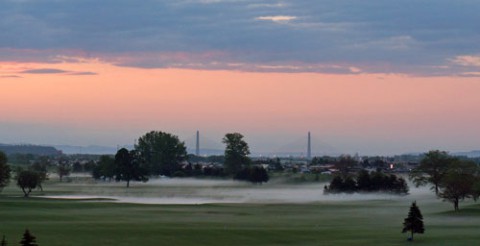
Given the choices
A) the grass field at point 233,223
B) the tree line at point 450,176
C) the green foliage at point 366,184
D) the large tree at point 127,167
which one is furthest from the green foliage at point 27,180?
the large tree at point 127,167

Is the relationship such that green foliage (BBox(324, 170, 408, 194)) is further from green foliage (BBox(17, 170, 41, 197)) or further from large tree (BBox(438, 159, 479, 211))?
green foliage (BBox(17, 170, 41, 197))

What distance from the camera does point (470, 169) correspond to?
127 meters

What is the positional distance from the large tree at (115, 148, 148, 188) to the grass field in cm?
7752

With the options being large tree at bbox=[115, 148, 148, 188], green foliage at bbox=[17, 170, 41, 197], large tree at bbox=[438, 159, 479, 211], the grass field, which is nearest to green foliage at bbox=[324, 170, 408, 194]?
the grass field

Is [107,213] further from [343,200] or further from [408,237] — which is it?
[343,200]

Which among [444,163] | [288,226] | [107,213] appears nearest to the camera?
[288,226]

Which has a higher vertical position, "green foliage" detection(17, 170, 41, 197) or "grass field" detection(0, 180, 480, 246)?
"green foliage" detection(17, 170, 41, 197)

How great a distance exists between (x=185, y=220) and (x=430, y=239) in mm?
23947

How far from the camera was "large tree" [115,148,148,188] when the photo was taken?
633 ft

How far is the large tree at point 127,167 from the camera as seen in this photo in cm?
19288

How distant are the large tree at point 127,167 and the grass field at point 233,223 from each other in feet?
254

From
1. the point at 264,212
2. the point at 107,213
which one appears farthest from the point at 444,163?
the point at 107,213

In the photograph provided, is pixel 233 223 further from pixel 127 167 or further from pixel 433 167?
pixel 127 167

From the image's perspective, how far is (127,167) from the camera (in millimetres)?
193750
